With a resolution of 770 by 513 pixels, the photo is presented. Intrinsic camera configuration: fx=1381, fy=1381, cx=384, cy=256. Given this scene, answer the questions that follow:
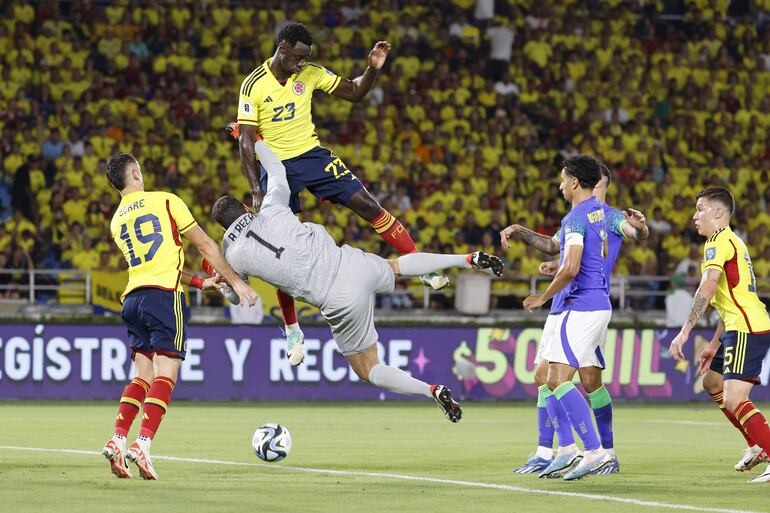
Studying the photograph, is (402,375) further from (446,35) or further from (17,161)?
(446,35)

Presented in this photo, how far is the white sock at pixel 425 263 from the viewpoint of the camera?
409 inches

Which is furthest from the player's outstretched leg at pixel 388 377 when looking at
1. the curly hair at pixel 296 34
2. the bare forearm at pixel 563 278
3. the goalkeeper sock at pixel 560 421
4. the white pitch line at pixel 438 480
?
the curly hair at pixel 296 34

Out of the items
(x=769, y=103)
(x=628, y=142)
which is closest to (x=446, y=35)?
(x=628, y=142)

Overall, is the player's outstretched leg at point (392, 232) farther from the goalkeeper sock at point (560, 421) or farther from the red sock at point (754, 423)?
the red sock at point (754, 423)

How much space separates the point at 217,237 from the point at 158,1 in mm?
6155

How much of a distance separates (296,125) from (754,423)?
14.5 feet

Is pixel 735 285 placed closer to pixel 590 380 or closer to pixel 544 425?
pixel 590 380

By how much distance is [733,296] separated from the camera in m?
10.2

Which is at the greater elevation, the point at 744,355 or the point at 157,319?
the point at 157,319

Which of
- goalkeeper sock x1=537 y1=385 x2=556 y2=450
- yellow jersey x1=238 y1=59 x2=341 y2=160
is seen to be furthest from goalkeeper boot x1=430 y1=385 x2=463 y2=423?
yellow jersey x1=238 y1=59 x2=341 y2=160

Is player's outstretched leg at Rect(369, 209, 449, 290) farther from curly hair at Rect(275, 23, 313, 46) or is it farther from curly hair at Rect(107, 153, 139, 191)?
curly hair at Rect(107, 153, 139, 191)

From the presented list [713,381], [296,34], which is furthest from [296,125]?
[713,381]

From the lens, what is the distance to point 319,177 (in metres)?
11.7

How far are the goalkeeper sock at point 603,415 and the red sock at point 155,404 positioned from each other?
11.0 ft
